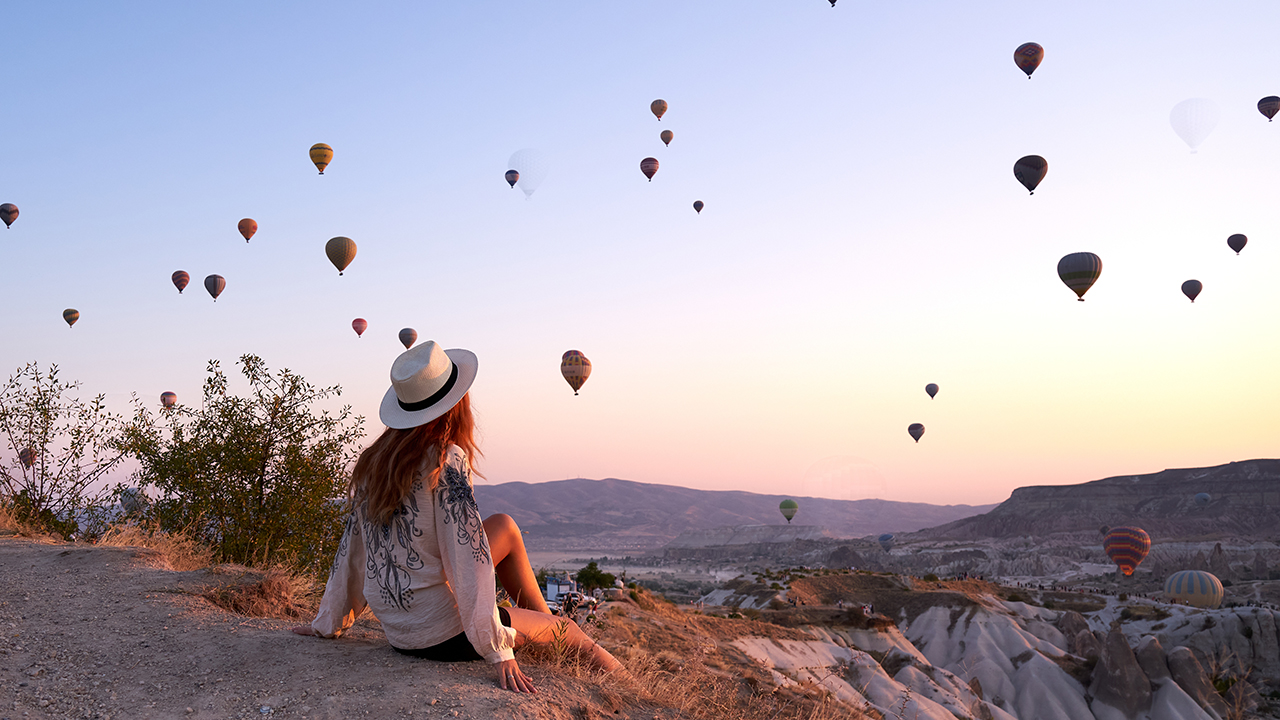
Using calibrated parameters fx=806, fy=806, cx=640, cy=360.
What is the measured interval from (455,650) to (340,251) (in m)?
29.8

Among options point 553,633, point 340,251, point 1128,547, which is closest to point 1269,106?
point 1128,547

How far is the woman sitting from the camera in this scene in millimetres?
4449

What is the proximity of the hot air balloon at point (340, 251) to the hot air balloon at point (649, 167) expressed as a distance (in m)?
23.4

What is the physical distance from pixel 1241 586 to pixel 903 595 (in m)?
42.7

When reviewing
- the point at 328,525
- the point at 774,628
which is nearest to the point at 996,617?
the point at 774,628

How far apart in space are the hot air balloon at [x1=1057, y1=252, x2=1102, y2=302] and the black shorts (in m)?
42.6

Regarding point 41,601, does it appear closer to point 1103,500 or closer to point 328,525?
point 328,525

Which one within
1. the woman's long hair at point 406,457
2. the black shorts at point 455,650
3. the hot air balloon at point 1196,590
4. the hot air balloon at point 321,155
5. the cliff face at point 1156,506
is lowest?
the hot air balloon at point 1196,590

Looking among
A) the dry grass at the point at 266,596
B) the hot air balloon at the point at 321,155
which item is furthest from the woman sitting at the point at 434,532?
the hot air balloon at the point at 321,155

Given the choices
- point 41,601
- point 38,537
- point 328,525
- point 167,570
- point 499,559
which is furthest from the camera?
point 328,525

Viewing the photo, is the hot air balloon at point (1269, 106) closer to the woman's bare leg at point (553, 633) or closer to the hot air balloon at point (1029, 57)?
the hot air balloon at point (1029, 57)

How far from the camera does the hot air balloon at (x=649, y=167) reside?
5116 centimetres

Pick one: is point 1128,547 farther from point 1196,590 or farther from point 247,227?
point 247,227

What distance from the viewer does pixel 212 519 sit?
1175 cm
